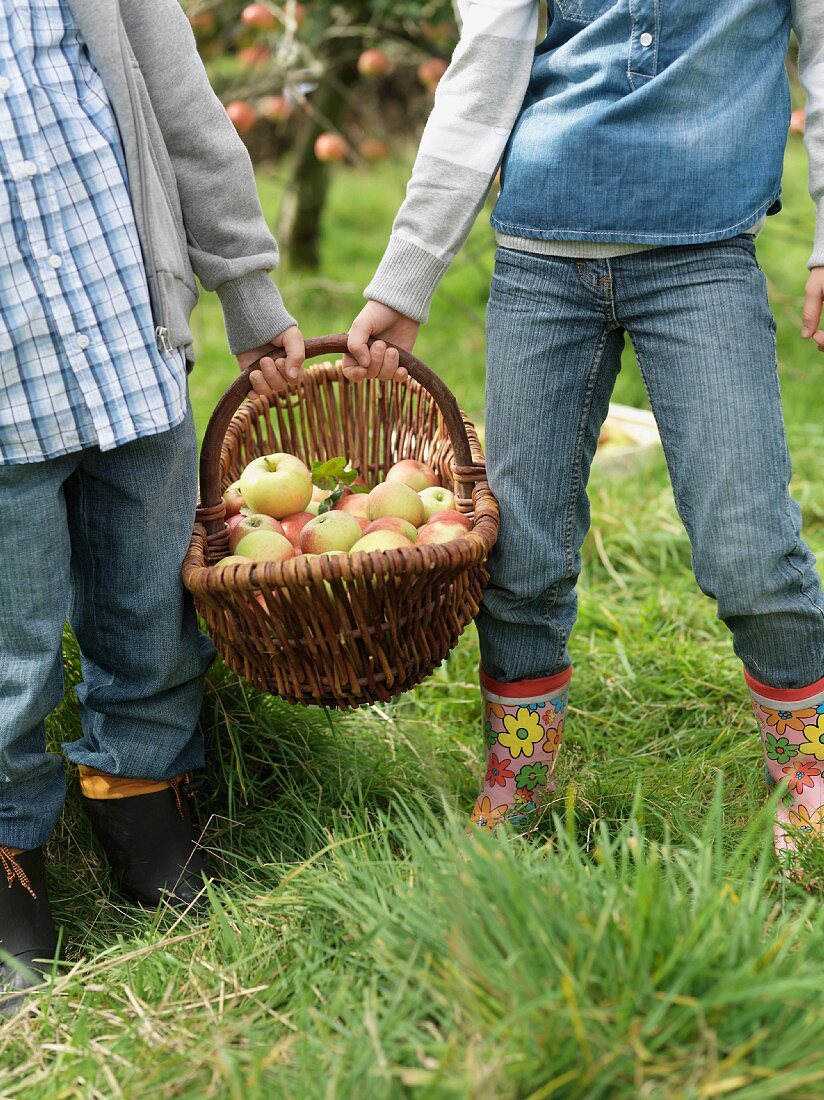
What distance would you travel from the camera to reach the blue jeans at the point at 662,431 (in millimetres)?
1714

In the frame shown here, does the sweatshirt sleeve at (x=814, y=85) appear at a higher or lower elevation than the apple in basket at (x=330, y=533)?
higher

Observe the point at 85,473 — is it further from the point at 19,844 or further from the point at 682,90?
the point at 682,90

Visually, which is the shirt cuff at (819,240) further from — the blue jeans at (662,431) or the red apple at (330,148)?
the red apple at (330,148)

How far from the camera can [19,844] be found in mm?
1756

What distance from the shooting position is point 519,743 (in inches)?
80.2

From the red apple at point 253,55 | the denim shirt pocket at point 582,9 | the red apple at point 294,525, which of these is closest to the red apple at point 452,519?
the red apple at point 294,525

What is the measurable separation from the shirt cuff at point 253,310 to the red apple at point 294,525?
30 centimetres

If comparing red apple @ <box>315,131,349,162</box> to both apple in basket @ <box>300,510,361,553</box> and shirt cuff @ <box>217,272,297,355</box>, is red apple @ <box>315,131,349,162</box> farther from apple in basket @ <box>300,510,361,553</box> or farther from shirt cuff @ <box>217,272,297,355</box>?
apple in basket @ <box>300,510,361,553</box>

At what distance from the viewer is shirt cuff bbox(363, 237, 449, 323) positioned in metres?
1.90

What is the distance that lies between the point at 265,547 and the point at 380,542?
0.19m

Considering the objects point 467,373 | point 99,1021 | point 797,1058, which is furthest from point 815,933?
point 467,373

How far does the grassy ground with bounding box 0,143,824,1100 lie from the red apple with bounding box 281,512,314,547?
1.17ft

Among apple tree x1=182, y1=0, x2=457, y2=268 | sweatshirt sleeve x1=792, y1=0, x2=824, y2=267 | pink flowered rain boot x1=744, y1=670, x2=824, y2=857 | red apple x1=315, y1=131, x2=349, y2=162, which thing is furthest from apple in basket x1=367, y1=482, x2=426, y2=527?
red apple x1=315, y1=131, x2=349, y2=162

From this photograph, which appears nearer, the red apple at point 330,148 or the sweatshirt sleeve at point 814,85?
the sweatshirt sleeve at point 814,85
